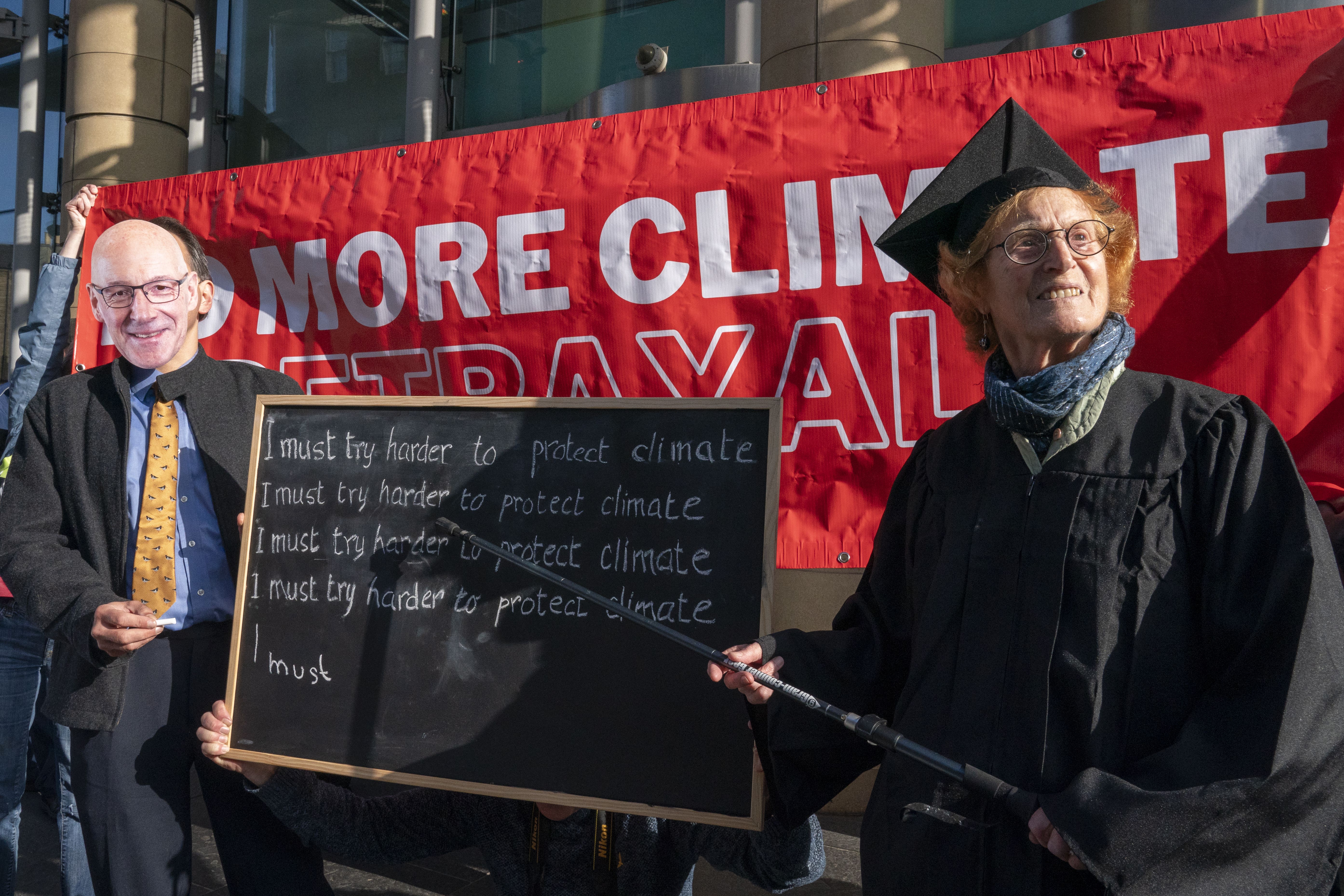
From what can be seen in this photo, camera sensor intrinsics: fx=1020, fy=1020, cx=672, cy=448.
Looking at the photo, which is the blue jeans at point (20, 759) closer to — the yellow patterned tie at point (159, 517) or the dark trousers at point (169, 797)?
the dark trousers at point (169, 797)

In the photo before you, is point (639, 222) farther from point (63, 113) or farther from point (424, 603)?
point (63, 113)

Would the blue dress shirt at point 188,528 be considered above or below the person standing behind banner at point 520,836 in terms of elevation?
above

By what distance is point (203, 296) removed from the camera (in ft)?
8.05

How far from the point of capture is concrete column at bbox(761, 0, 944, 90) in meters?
3.98

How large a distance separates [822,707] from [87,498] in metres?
1.71

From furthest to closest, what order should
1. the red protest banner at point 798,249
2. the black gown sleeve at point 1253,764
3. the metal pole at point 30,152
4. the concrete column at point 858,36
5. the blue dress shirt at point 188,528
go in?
the metal pole at point 30,152 < the concrete column at point 858,36 < the red protest banner at point 798,249 < the blue dress shirt at point 188,528 < the black gown sleeve at point 1253,764

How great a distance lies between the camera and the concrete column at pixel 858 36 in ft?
13.1

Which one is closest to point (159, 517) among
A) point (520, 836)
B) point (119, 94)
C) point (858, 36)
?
point (520, 836)

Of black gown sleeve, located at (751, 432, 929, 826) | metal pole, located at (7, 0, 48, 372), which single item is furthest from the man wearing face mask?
metal pole, located at (7, 0, 48, 372)

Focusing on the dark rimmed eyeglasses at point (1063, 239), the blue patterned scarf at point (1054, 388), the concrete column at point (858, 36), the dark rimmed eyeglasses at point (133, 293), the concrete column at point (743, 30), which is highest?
the concrete column at point (743, 30)

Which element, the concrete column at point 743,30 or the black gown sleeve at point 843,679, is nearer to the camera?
the black gown sleeve at point 843,679

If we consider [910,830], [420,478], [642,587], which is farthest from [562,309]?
[910,830]

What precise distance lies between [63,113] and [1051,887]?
1039cm

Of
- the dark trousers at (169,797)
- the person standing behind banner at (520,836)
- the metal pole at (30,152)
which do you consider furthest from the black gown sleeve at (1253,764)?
the metal pole at (30,152)
